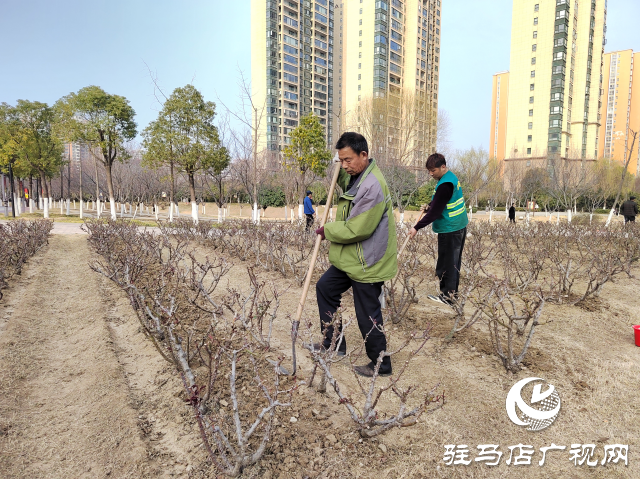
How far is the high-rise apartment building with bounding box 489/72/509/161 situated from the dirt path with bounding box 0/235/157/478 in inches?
2195

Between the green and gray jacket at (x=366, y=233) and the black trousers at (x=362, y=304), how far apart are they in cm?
10

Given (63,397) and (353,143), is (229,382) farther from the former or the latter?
(353,143)

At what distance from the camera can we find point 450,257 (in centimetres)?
399

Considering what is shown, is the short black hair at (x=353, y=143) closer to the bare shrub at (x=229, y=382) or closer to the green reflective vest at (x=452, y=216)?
the bare shrub at (x=229, y=382)

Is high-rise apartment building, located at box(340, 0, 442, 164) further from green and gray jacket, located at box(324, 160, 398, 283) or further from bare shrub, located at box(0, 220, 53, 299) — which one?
green and gray jacket, located at box(324, 160, 398, 283)

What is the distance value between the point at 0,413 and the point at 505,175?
35.8 metres

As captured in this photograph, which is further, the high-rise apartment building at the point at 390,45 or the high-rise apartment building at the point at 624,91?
the high-rise apartment building at the point at 624,91

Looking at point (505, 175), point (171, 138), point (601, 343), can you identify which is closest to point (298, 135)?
point (171, 138)

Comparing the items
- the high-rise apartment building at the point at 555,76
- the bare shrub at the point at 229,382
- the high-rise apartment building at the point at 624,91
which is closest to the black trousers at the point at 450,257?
the bare shrub at the point at 229,382

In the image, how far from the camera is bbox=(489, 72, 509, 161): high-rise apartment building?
172 ft

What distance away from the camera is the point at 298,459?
1.77m

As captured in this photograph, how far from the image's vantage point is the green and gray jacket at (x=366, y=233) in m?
2.27

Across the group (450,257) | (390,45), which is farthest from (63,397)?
(390,45)

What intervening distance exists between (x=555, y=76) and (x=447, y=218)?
153ft
